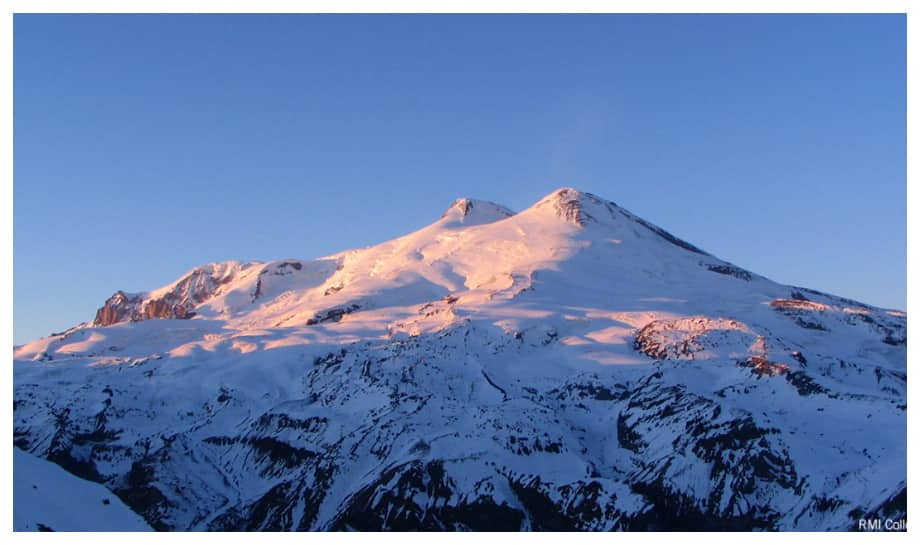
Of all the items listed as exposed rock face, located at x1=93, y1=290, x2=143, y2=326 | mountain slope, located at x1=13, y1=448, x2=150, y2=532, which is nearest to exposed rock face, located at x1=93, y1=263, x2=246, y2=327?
exposed rock face, located at x1=93, y1=290, x2=143, y2=326

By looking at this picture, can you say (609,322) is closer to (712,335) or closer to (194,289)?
(712,335)

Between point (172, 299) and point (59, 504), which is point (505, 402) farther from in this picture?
point (172, 299)

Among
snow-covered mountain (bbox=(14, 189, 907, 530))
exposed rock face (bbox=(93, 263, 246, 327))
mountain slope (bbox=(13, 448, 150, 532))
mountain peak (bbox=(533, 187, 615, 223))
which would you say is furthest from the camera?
exposed rock face (bbox=(93, 263, 246, 327))

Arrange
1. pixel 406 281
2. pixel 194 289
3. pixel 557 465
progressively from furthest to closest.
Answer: pixel 194 289 < pixel 406 281 < pixel 557 465

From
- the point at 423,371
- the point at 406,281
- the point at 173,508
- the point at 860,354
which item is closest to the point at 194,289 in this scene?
the point at 406,281

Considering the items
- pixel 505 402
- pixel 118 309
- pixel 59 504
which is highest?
pixel 118 309

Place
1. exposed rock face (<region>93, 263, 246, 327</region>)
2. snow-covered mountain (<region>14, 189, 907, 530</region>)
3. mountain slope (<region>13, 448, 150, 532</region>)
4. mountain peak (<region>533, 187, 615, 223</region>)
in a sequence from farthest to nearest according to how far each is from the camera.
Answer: exposed rock face (<region>93, 263, 246, 327</region>)
mountain peak (<region>533, 187, 615, 223</region>)
snow-covered mountain (<region>14, 189, 907, 530</region>)
mountain slope (<region>13, 448, 150, 532</region>)

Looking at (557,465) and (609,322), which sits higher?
(609,322)

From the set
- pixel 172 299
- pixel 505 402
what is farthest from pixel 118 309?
pixel 505 402

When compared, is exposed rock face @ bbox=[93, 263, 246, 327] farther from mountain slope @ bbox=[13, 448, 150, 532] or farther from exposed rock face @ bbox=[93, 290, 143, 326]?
mountain slope @ bbox=[13, 448, 150, 532]
